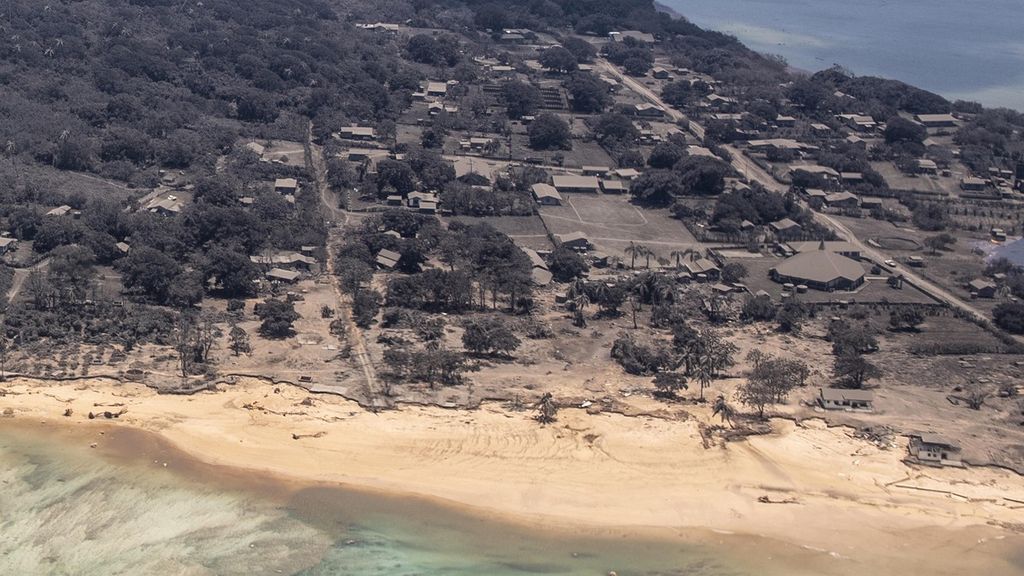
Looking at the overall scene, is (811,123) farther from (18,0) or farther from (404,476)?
(18,0)

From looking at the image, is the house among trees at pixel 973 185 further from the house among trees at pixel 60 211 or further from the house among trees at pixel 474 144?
the house among trees at pixel 60 211

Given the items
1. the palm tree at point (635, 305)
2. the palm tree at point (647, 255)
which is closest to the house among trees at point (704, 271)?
the palm tree at point (647, 255)

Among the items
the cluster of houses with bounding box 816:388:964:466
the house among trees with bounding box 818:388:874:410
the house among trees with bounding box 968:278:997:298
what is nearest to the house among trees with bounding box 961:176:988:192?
the house among trees with bounding box 968:278:997:298

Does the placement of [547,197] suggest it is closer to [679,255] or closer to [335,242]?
[679,255]

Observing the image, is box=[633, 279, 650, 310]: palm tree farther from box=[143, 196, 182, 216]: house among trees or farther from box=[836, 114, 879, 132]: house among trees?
box=[836, 114, 879, 132]: house among trees

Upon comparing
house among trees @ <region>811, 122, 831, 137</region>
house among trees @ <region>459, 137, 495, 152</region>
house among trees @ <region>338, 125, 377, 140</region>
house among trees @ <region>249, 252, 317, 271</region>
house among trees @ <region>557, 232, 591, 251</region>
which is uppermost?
house among trees @ <region>811, 122, 831, 137</region>

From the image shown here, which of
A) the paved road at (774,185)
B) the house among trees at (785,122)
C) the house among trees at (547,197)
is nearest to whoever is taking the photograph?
the paved road at (774,185)
